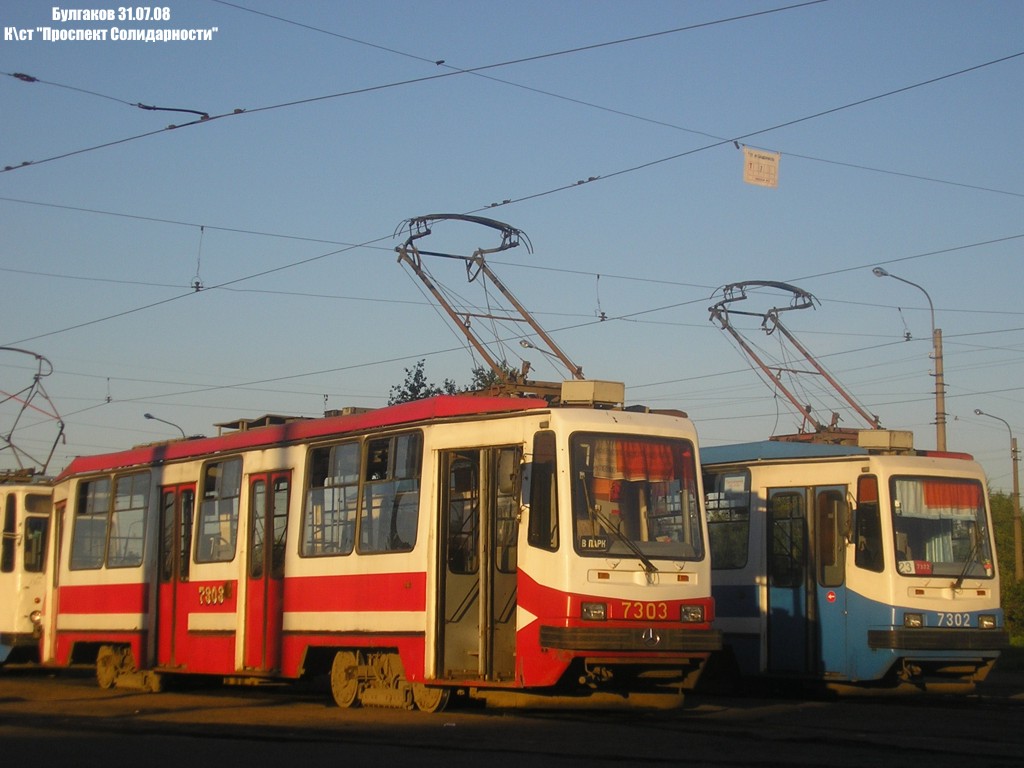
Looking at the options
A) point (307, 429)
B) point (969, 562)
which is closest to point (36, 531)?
point (307, 429)

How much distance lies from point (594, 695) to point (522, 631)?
175 centimetres

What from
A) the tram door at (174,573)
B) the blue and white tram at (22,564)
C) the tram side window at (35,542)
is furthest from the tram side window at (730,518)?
the tram side window at (35,542)

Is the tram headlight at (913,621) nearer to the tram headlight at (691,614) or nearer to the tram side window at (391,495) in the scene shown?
the tram headlight at (691,614)

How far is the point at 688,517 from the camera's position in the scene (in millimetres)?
13875

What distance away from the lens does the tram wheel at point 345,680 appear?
15398mm

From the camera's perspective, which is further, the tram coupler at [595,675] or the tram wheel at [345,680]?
the tram wheel at [345,680]

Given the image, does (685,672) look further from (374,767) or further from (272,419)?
(272,419)

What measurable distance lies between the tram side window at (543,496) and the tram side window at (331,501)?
2764 millimetres

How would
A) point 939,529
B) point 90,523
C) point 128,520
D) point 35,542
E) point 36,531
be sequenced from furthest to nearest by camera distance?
1. point 36,531
2. point 35,542
3. point 90,523
4. point 128,520
5. point 939,529

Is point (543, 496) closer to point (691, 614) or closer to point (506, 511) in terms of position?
point (506, 511)

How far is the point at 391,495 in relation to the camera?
14.8 metres

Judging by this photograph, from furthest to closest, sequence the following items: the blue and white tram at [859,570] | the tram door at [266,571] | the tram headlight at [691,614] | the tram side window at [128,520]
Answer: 1. the tram side window at [128,520]
2. the blue and white tram at [859,570]
3. the tram door at [266,571]
4. the tram headlight at [691,614]

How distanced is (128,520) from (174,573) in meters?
1.71

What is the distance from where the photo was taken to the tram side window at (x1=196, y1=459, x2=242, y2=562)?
57.5ft
